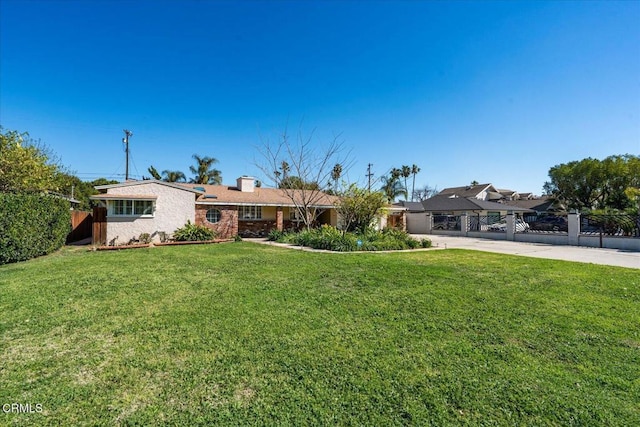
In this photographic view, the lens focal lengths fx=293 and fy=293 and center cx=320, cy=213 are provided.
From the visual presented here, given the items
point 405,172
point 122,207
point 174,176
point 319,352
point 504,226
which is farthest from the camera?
point 405,172

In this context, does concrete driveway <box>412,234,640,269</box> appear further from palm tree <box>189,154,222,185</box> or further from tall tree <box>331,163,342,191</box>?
palm tree <box>189,154,222,185</box>

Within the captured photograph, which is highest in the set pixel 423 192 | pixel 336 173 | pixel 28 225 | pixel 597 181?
pixel 423 192

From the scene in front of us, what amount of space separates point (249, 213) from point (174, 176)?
1994 centimetres

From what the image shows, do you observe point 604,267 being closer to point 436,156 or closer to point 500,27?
point 500,27

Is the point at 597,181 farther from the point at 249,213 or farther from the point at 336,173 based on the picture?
the point at 249,213

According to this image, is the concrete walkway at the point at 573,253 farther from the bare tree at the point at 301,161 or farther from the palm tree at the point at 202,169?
the palm tree at the point at 202,169

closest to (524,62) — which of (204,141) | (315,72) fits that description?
(315,72)

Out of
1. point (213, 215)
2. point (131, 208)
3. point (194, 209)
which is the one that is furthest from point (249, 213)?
point (131, 208)

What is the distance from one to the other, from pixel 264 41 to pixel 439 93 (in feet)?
32.0

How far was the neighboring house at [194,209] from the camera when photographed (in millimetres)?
16625

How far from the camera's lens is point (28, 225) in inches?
433

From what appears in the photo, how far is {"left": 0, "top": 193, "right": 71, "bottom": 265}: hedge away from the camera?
992 centimetres

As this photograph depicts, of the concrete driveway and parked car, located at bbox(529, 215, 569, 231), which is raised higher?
parked car, located at bbox(529, 215, 569, 231)

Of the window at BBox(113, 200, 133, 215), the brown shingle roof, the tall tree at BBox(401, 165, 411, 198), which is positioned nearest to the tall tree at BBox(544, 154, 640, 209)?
the tall tree at BBox(401, 165, 411, 198)
